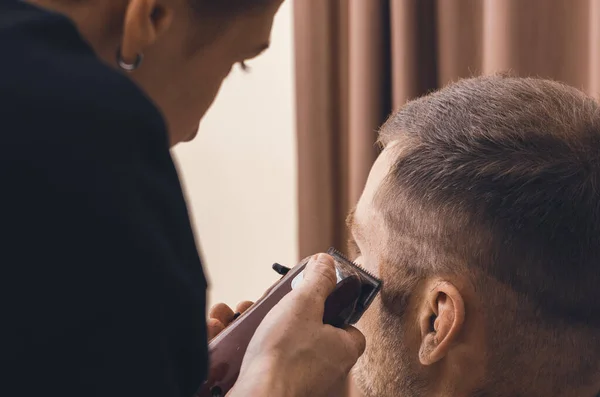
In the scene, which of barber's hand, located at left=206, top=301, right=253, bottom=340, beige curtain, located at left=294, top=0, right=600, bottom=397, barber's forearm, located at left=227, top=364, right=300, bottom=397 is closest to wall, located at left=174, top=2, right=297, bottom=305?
beige curtain, located at left=294, top=0, right=600, bottom=397

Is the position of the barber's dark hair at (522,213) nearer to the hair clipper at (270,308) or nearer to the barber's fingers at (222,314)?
the hair clipper at (270,308)

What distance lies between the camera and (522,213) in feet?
2.99

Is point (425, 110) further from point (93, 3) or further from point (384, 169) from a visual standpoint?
point (93, 3)

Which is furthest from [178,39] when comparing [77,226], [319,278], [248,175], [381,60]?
[248,175]

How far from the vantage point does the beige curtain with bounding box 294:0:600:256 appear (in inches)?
56.8

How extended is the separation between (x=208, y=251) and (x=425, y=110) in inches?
55.2

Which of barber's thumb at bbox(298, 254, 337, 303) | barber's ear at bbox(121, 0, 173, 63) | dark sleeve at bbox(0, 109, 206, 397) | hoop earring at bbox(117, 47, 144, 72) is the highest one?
barber's ear at bbox(121, 0, 173, 63)

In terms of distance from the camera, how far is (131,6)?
657 mm

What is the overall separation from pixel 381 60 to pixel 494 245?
801 mm

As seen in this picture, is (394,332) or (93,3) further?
(394,332)

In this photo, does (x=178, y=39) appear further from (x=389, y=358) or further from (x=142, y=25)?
(x=389, y=358)

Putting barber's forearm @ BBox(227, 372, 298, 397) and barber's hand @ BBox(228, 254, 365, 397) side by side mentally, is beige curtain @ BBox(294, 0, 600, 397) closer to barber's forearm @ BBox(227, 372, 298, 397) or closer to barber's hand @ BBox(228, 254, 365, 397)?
barber's hand @ BBox(228, 254, 365, 397)

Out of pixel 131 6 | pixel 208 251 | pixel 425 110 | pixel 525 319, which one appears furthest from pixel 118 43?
pixel 208 251

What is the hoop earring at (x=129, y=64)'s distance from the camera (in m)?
0.68
